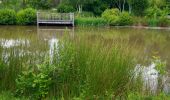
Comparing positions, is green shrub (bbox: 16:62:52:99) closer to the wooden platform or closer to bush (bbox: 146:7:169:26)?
the wooden platform

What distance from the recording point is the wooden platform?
88.7 ft

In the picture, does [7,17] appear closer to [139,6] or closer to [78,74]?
[139,6]

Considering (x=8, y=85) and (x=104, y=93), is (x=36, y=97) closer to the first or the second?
(x=8, y=85)

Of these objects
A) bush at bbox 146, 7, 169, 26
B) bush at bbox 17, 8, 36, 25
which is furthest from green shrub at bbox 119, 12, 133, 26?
bush at bbox 17, 8, 36, 25

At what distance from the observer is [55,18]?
27.2m

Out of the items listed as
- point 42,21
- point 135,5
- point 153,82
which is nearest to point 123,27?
point 135,5

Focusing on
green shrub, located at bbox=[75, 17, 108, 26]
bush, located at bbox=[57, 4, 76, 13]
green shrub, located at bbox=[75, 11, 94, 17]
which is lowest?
green shrub, located at bbox=[75, 17, 108, 26]

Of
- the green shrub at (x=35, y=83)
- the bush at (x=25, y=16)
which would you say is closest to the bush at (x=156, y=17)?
the bush at (x=25, y=16)

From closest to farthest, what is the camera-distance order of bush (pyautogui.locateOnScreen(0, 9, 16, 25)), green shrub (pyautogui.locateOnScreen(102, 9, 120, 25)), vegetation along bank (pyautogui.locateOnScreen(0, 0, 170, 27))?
1. bush (pyautogui.locateOnScreen(0, 9, 16, 25))
2. vegetation along bank (pyautogui.locateOnScreen(0, 0, 170, 27))
3. green shrub (pyautogui.locateOnScreen(102, 9, 120, 25))

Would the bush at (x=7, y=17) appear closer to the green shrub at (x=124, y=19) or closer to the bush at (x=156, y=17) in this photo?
the green shrub at (x=124, y=19)

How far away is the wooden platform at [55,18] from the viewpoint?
27047mm

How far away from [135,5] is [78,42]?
26.0 metres

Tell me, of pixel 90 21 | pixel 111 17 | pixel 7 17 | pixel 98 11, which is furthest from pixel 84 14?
pixel 7 17

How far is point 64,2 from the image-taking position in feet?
108
